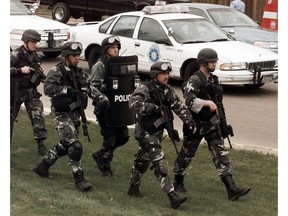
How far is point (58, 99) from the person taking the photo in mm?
8195

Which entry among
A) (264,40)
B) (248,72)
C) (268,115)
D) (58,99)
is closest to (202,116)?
(58,99)

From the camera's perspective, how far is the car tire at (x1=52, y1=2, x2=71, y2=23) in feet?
84.9

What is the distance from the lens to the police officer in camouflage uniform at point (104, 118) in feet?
27.9

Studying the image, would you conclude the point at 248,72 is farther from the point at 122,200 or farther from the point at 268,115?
the point at 122,200

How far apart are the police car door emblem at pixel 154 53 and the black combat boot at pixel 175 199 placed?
24.8ft

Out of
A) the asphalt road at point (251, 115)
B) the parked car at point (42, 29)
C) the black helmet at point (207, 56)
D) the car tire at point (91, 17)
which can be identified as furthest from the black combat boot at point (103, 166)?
the car tire at point (91, 17)

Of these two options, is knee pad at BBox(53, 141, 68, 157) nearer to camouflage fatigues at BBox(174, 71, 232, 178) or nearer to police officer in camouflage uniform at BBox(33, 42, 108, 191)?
police officer in camouflage uniform at BBox(33, 42, 108, 191)

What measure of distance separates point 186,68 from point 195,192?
658cm

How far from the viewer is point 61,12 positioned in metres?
26.1

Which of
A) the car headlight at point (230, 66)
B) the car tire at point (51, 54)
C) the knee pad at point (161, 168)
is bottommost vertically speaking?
the car tire at point (51, 54)

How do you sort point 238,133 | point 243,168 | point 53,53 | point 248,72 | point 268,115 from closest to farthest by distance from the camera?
point 243,168
point 238,133
point 268,115
point 248,72
point 53,53

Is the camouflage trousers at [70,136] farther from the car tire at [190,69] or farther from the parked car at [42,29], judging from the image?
the parked car at [42,29]

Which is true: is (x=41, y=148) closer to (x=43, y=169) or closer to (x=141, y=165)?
(x=43, y=169)
